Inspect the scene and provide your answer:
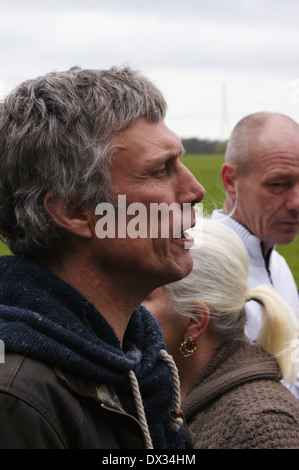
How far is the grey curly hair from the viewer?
1.73 m

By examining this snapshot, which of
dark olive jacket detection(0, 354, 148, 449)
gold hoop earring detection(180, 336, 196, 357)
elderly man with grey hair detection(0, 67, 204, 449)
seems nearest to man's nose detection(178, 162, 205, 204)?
elderly man with grey hair detection(0, 67, 204, 449)

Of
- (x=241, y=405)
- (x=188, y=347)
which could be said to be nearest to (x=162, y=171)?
(x=241, y=405)

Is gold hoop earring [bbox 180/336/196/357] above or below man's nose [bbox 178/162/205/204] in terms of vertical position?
below

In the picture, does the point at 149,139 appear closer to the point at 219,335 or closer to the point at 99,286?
the point at 99,286

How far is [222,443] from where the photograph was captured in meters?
2.32

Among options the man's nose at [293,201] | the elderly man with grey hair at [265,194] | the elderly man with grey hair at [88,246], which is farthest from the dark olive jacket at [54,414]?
the man's nose at [293,201]

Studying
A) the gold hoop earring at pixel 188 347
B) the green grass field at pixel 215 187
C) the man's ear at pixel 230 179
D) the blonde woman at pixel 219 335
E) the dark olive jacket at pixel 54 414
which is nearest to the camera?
the dark olive jacket at pixel 54 414

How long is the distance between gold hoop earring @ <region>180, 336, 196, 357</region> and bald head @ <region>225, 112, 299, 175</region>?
1.92 metres

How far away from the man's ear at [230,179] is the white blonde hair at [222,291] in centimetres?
163

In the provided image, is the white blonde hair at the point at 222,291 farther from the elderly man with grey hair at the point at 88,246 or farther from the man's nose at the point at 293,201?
the man's nose at the point at 293,201

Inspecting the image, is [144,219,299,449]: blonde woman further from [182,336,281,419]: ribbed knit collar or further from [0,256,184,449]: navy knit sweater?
[0,256,184,449]: navy knit sweater

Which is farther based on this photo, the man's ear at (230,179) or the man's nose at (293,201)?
the man's ear at (230,179)

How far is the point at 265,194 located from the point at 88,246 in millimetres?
2769

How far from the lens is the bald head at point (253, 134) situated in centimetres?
451
